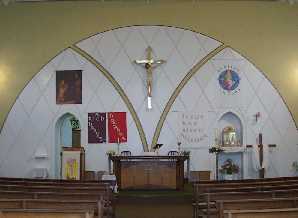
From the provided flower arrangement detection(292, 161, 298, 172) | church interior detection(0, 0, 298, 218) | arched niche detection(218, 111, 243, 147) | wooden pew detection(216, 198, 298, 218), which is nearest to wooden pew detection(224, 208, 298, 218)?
wooden pew detection(216, 198, 298, 218)

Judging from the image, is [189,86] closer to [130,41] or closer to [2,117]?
[130,41]

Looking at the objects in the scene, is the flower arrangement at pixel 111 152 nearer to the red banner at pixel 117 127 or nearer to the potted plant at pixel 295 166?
the red banner at pixel 117 127

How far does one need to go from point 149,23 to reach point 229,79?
318cm

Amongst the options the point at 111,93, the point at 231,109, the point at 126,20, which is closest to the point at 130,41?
the point at 126,20

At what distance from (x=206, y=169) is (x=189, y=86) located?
272 cm

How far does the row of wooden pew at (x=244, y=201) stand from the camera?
4787mm

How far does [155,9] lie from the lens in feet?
47.5

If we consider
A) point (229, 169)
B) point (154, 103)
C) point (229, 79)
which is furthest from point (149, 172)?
point (229, 79)

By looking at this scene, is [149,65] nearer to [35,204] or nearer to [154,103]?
[154,103]

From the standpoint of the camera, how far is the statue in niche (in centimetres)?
1428

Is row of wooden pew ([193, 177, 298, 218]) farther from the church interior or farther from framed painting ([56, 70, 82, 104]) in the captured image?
framed painting ([56, 70, 82, 104])

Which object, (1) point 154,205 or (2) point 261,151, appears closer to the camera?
(1) point 154,205

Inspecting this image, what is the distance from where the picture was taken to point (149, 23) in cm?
1442

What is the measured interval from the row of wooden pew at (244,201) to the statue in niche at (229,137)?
14.4 feet
